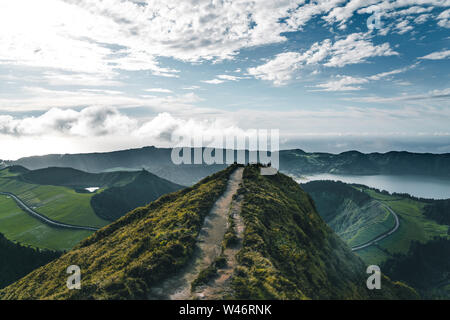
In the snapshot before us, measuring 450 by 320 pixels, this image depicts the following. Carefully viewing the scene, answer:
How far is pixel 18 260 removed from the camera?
10512 cm

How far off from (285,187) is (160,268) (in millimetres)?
39488

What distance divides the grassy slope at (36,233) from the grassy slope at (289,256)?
123020mm

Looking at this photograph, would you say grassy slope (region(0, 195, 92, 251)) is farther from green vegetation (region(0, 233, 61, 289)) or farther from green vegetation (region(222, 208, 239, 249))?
green vegetation (region(222, 208, 239, 249))

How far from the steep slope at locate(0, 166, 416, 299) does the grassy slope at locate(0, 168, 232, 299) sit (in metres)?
0.10

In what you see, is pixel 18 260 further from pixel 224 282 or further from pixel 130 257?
pixel 224 282

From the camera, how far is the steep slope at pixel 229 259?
2306 centimetres

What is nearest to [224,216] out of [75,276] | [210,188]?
[210,188]

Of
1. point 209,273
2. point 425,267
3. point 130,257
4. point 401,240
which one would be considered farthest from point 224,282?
point 401,240

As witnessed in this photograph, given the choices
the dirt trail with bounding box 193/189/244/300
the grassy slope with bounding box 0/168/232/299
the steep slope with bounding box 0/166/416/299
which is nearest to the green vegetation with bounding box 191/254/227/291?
the steep slope with bounding box 0/166/416/299

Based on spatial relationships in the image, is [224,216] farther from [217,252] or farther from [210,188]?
[210,188]

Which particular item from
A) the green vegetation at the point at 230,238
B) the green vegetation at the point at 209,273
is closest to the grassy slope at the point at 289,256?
the green vegetation at the point at 230,238

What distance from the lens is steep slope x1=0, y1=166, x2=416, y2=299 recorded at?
23.1 m

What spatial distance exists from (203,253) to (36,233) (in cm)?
15431
